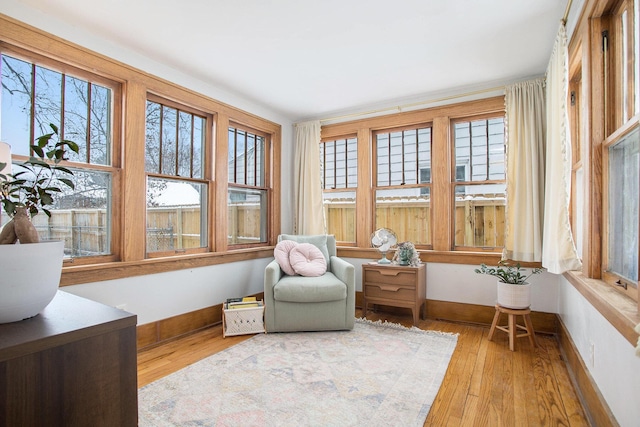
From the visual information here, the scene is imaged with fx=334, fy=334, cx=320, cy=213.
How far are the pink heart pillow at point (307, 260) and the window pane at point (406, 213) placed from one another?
3.01 feet

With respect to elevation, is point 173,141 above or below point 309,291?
above

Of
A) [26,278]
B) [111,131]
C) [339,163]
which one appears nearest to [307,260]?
[339,163]

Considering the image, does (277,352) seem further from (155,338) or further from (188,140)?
(188,140)

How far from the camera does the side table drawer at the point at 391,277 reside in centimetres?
324

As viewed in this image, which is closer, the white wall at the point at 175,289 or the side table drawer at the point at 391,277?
the white wall at the point at 175,289

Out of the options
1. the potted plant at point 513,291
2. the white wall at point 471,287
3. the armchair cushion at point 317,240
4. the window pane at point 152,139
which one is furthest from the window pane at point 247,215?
the potted plant at point 513,291

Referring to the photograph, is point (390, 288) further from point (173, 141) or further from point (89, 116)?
point (89, 116)

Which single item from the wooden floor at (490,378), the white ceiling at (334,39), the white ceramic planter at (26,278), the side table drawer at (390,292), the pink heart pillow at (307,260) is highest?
the white ceiling at (334,39)

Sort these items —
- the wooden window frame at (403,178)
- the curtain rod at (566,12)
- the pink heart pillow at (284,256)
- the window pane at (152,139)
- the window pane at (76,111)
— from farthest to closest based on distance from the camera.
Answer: the wooden window frame at (403,178)
the pink heart pillow at (284,256)
the window pane at (152,139)
the window pane at (76,111)
the curtain rod at (566,12)

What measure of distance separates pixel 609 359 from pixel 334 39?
8.15ft

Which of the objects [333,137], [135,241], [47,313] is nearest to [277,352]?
[135,241]

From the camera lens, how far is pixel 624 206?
1623 millimetres

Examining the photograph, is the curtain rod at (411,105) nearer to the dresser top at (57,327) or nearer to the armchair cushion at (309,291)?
the armchair cushion at (309,291)

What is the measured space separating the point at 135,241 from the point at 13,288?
202 centimetres
